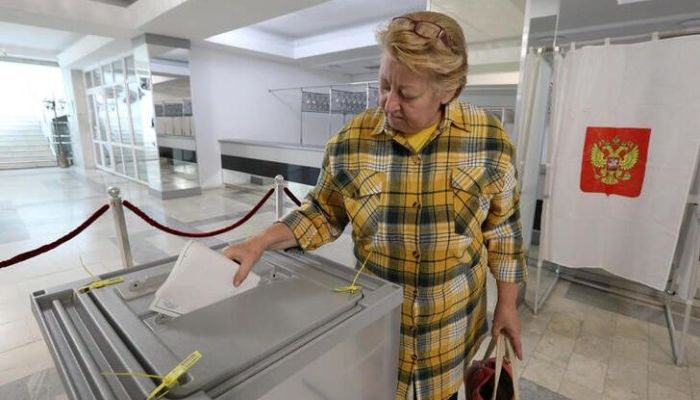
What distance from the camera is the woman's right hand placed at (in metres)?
0.73

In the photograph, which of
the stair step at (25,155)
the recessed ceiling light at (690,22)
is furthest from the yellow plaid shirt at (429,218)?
the stair step at (25,155)

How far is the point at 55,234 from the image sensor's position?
4.05 m

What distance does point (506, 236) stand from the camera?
0.97 metres

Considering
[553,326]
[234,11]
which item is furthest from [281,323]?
[234,11]

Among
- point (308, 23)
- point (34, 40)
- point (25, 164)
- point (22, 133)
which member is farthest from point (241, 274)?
point (22, 133)

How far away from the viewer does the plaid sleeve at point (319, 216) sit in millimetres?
940

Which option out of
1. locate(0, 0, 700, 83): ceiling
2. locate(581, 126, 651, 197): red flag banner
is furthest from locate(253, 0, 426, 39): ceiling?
locate(581, 126, 651, 197): red flag banner

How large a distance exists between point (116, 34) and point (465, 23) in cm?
516

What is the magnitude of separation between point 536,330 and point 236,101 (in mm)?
6387

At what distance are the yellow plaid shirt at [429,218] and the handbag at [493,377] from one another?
0.10 meters

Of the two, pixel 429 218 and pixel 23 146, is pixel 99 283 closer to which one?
pixel 429 218

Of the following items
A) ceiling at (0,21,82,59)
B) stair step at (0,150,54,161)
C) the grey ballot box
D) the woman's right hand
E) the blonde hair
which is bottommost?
stair step at (0,150,54,161)

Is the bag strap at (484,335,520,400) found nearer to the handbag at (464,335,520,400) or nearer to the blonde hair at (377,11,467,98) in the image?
the handbag at (464,335,520,400)

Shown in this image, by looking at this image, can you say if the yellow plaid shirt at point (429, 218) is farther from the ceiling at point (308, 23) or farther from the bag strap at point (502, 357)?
the ceiling at point (308, 23)
